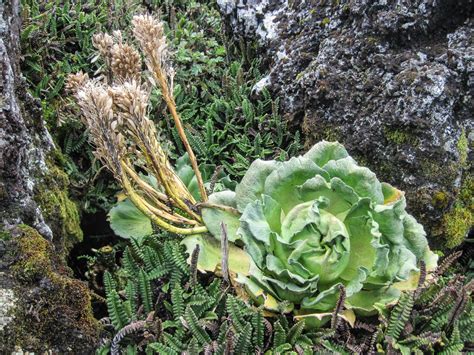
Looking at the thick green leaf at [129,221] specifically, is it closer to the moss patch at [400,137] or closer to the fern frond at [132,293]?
the fern frond at [132,293]

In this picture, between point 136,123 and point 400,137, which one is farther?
point 400,137

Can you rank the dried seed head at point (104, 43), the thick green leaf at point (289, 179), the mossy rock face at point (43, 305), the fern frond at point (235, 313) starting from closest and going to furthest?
1. the mossy rock face at point (43, 305)
2. the fern frond at point (235, 313)
3. the thick green leaf at point (289, 179)
4. the dried seed head at point (104, 43)

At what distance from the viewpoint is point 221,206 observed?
277 cm

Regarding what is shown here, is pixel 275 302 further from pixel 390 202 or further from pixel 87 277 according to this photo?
pixel 87 277

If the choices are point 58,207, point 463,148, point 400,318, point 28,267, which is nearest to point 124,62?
point 58,207

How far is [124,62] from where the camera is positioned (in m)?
2.80

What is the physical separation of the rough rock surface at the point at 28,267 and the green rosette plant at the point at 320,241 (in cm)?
62

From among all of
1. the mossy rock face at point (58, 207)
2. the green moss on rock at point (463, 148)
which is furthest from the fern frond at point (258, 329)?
the green moss on rock at point (463, 148)

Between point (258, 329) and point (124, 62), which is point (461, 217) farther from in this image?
Result: point (124, 62)

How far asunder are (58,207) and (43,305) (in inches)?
25.4

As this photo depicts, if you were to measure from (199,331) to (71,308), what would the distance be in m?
0.54

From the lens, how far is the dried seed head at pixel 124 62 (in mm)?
2779

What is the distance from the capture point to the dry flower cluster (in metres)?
2.50

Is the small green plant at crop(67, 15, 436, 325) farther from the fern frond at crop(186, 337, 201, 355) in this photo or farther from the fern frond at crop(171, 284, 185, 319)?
the fern frond at crop(186, 337, 201, 355)
